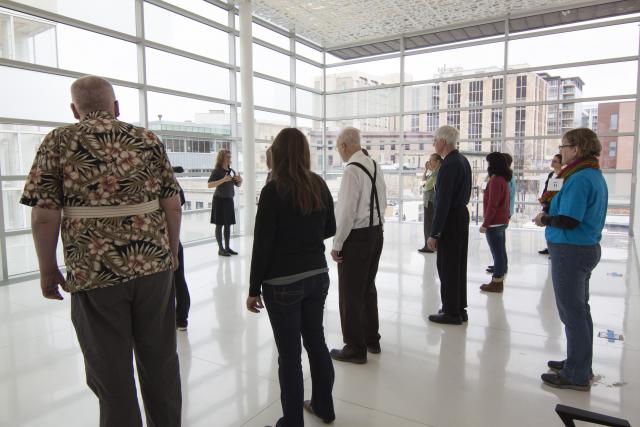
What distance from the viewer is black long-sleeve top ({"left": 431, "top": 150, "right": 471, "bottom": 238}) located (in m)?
3.51

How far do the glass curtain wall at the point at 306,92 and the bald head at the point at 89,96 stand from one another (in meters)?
4.76

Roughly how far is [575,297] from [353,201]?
1418 mm

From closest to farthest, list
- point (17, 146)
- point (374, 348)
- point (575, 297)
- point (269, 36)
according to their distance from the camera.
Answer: point (575, 297), point (374, 348), point (17, 146), point (269, 36)

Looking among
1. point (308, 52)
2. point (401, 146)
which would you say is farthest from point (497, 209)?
point (308, 52)

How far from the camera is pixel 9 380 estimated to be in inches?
111

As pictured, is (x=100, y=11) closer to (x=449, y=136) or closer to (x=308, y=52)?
(x=449, y=136)

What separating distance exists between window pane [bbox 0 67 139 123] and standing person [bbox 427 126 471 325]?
17.2ft

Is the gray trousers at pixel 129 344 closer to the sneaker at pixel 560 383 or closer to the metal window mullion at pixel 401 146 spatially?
the sneaker at pixel 560 383

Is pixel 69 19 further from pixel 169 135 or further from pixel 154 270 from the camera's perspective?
pixel 154 270

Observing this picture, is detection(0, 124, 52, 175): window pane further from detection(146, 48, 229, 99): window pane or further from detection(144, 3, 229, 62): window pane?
detection(144, 3, 229, 62): window pane

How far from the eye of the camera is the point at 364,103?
39.4ft

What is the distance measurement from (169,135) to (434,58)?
7.03m

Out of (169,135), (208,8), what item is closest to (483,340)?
(169,135)

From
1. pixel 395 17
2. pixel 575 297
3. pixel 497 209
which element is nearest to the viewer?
pixel 575 297
